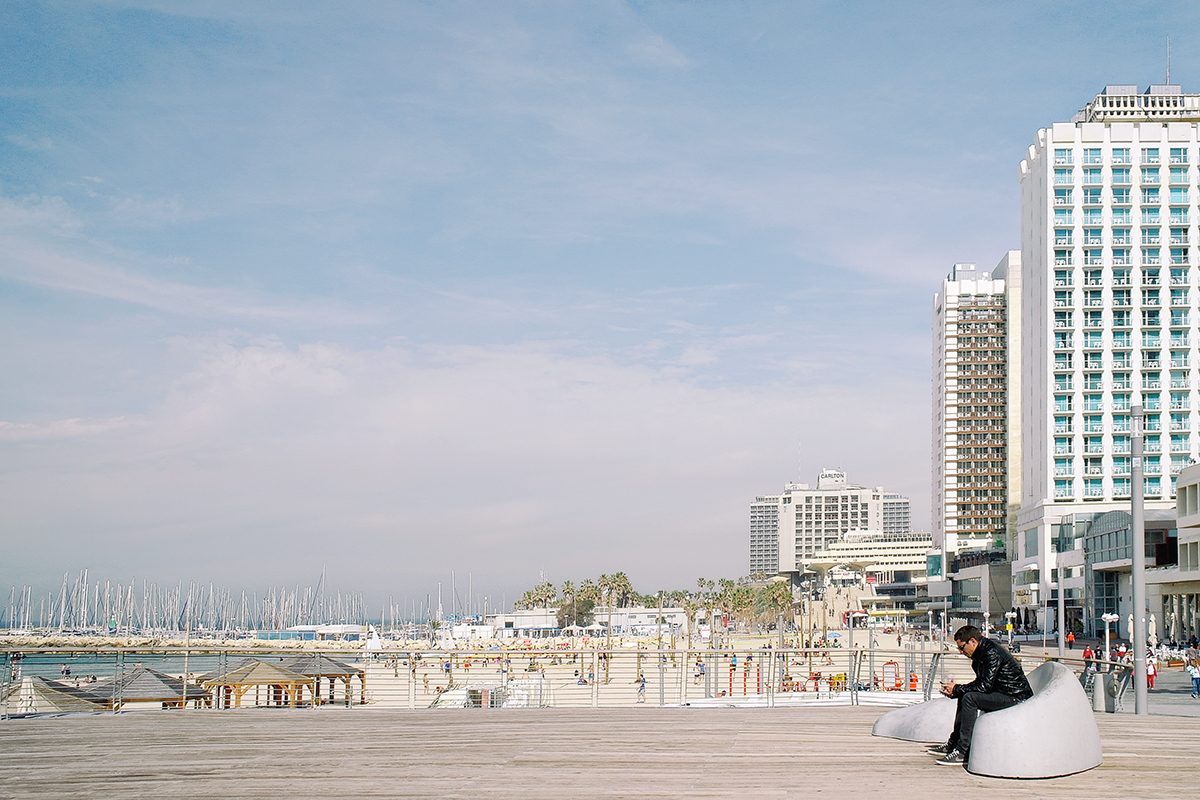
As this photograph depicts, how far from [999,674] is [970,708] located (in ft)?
1.41

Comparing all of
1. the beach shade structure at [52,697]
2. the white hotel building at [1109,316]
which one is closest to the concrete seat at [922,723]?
the beach shade structure at [52,697]

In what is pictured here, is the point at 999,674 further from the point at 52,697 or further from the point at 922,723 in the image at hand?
the point at 52,697

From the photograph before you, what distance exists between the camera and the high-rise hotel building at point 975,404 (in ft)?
412

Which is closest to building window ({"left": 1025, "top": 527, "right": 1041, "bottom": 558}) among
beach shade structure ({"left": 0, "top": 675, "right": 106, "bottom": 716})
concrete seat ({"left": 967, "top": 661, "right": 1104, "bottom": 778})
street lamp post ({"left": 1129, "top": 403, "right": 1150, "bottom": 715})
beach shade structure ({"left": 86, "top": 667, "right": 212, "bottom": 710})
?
street lamp post ({"left": 1129, "top": 403, "right": 1150, "bottom": 715})

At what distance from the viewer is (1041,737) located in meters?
9.41

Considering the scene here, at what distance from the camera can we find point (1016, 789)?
8977mm

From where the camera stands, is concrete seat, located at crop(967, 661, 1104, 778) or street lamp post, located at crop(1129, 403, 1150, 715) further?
street lamp post, located at crop(1129, 403, 1150, 715)

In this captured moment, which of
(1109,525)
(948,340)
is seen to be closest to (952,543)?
(948,340)

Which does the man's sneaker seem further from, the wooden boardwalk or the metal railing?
the metal railing

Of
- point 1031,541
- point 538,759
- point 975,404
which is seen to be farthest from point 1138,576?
point 975,404

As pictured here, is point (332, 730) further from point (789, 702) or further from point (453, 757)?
point (789, 702)

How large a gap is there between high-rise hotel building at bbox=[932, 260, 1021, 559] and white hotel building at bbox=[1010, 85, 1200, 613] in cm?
3644

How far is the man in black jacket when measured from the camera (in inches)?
386

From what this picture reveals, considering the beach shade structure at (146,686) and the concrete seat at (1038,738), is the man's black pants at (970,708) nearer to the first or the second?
the concrete seat at (1038,738)
